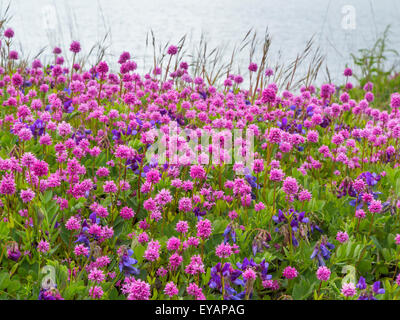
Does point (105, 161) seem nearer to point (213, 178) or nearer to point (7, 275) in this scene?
point (213, 178)

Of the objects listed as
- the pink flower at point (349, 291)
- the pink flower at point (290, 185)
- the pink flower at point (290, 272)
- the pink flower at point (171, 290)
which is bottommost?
the pink flower at point (290, 272)

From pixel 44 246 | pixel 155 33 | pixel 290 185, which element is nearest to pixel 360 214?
pixel 290 185

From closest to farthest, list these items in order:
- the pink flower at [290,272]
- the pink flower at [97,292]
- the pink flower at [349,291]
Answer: the pink flower at [349,291] < the pink flower at [97,292] < the pink flower at [290,272]

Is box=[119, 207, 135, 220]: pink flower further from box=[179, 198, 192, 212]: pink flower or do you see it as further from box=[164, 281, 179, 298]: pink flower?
box=[164, 281, 179, 298]: pink flower

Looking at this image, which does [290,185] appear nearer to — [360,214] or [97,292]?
[360,214]

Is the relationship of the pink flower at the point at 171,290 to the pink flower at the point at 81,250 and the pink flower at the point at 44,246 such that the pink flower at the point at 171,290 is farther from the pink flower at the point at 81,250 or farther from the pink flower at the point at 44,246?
the pink flower at the point at 44,246

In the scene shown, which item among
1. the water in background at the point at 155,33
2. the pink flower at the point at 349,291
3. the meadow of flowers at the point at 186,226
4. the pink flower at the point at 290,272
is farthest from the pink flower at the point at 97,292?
the water in background at the point at 155,33

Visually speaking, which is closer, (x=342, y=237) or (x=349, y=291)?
(x=349, y=291)

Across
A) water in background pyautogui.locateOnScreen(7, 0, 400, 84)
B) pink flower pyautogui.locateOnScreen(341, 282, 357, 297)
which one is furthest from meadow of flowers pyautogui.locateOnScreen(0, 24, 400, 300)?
water in background pyautogui.locateOnScreen(7, 0, 400, 84)

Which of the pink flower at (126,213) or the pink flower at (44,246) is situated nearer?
the pink flower at (44,246)

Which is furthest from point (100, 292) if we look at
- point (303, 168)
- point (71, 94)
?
point (71, 94)

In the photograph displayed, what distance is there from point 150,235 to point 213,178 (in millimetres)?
919

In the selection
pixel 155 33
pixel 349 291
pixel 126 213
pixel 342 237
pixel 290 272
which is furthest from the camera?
pixel 155 33

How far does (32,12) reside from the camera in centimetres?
1986
